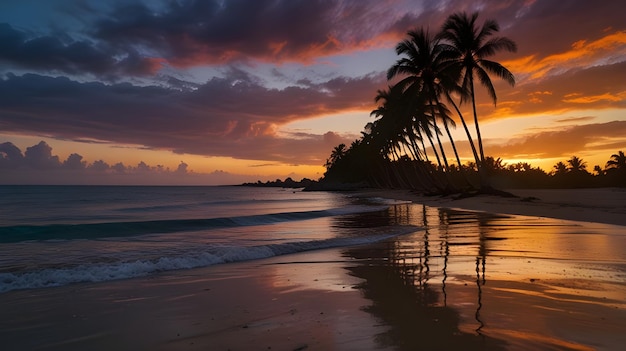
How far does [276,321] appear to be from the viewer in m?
4.57

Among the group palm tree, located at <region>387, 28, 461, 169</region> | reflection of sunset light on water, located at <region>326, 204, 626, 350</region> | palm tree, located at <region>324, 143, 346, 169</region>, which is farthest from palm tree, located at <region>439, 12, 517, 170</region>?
palm tree, located at <region>324, 143, 346, 169</region>

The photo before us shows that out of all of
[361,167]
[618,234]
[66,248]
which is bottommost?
[66,248]

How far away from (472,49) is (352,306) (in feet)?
103

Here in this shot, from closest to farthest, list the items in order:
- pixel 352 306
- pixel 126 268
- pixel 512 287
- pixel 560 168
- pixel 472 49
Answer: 1. pixel 352 306
2. pixel 512 287
3. pixel 126 268
4. pixel 472 49
5. pixel 560 168

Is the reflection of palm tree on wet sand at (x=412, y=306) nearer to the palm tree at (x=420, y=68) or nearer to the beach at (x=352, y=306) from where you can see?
the beach at (x=352, y=306)

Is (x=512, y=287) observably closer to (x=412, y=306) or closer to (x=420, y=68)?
(x=412, y=306)

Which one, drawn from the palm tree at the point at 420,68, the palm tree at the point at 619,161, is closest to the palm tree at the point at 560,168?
the palm tree at the point at 619,161

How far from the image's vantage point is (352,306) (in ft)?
16.7

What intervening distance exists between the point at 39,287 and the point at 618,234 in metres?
14.9

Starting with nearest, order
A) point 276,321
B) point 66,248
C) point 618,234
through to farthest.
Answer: point 276,321 < point 618,234 < point 66,248

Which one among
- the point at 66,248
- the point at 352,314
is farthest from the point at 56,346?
the point at 66,248

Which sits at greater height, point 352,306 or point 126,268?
point 352,306

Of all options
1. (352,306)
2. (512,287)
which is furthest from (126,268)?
(512,287)

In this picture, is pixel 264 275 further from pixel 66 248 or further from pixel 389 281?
pixel 66 248
